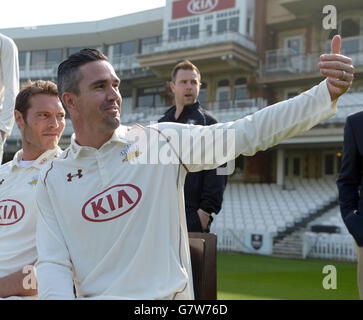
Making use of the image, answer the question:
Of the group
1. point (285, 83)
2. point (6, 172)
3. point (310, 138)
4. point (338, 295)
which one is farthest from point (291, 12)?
point (6, 172)

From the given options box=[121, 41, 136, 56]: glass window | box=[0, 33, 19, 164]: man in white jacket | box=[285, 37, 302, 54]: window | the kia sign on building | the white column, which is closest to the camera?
box=[0, 33, 19, 164]: man in white jacket

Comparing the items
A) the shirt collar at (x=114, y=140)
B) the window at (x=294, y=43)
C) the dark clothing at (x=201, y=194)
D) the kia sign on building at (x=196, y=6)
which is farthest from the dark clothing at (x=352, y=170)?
the kia sign on building at (x=196, y=6)

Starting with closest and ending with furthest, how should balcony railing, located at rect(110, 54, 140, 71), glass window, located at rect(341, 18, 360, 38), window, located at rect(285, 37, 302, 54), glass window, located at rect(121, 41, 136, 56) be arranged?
glass window, located at rect(341, 18, 360, 38) < window, located at rect(285, 37, 302, 54) < balcony railing, located at rect(110, 54, 140, 71) < glass window, located at rect(121, 41, 136, 56)

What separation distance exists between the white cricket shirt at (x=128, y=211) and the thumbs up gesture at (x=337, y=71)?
0.12 metres

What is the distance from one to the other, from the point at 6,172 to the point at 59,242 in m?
0.93

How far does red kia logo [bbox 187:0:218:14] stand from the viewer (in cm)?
2650

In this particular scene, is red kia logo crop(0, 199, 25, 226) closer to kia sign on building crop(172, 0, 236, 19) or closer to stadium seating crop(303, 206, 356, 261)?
stadium seating crop(303, 206, 356, 261)

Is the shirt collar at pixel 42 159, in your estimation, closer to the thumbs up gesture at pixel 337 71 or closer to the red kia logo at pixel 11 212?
the red kia logo at pixel 11 212

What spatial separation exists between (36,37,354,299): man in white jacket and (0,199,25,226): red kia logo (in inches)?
19.4

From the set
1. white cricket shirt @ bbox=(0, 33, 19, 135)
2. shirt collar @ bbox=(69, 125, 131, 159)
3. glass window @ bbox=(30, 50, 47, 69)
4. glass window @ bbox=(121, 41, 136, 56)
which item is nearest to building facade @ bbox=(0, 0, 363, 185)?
glass window @ bbox=(121, 41, 136, 56)

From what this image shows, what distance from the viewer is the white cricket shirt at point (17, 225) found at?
98.5 inches

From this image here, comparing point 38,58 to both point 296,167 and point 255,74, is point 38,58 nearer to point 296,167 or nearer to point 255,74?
point 255,74

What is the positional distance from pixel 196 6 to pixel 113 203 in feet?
87.3
